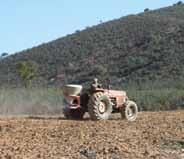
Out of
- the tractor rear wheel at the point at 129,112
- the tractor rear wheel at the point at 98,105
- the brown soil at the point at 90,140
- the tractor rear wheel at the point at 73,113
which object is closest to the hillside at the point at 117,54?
the tractor rear wheel at the point at 129,112

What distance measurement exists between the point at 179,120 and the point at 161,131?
12.0ft

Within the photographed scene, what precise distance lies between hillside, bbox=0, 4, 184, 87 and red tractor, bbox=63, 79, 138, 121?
96.0 ft

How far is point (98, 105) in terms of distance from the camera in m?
22.3

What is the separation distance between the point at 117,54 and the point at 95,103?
163 feet

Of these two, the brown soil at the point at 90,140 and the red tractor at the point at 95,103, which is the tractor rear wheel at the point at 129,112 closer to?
the red tractor at the point at 95,103

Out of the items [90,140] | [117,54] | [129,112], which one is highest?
[117,54]

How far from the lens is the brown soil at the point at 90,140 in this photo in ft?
45.3

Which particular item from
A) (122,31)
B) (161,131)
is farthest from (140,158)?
(122,31)

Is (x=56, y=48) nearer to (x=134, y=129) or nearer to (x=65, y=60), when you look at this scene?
(x=65, y=60)

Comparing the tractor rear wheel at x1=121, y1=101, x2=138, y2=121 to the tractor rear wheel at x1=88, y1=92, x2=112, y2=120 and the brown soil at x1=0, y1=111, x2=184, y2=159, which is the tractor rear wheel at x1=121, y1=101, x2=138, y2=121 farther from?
the brown soil at x1=0, y1=111, x2=184, y2=159

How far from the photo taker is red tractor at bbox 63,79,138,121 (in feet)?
73.6

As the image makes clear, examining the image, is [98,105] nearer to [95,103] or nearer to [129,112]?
[95,103]

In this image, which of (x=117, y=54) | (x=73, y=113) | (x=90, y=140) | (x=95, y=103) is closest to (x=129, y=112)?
(x=73, y=113)

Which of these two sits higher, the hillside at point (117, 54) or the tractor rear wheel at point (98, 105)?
the hillside at point (117, 54)
